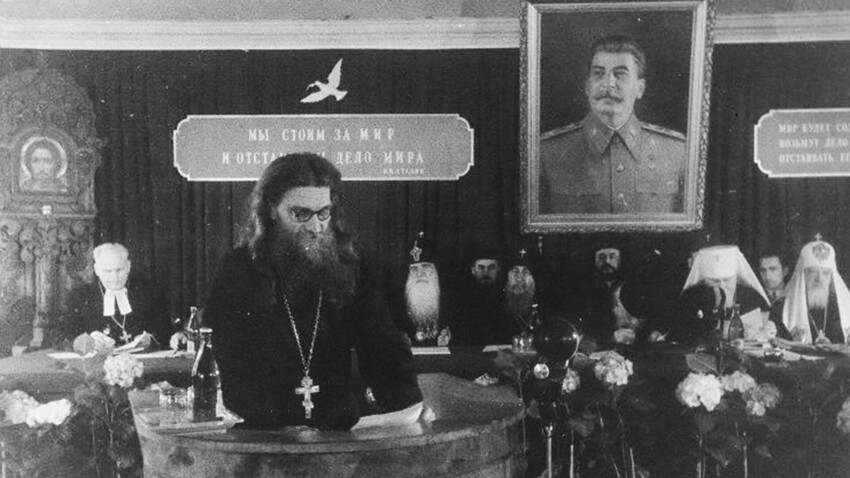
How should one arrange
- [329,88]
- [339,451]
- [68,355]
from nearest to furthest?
[339,451]
[68,355]
[329,88]

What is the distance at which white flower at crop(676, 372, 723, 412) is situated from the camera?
9.50ft

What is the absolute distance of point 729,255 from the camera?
4.43m

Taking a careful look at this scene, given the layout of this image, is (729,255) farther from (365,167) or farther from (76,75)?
(76,75)

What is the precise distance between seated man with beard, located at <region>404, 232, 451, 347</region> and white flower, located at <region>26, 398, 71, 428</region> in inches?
72.6

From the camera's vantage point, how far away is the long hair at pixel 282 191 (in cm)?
219

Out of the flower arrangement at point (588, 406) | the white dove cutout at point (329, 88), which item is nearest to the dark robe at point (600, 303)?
the flower arrangement at point (588, 406)

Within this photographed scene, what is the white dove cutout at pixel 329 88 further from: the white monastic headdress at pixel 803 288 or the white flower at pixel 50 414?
the white monastic headdress at pixel 803 288

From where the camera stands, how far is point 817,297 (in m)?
4.34

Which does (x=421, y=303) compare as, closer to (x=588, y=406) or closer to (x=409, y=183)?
(x=409, y=183)

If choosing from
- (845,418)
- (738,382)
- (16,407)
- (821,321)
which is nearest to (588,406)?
(738,382)

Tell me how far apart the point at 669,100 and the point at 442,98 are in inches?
46.3

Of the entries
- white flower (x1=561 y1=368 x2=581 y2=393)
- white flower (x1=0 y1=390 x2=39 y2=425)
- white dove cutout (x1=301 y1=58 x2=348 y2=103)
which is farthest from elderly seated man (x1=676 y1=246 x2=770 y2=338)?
white flower (x1=0 y1=390 x2=39 y2=425)

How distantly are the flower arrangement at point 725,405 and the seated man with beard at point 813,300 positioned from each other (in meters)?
1.41

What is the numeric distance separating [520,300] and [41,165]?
2.67 m
